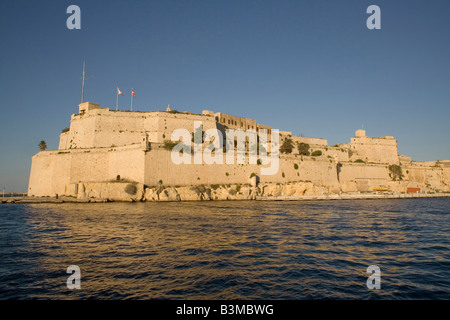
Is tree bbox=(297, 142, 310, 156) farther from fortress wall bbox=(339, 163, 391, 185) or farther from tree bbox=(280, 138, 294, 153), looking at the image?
fortress wall bbox=(339, 163, 391, 185)

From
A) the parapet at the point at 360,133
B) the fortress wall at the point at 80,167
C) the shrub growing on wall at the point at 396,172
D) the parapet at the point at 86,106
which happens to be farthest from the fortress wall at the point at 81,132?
the shrub growing on wall at the point at 396,172

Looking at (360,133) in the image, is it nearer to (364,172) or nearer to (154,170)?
(364,172)

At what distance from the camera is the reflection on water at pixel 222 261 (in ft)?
21.2

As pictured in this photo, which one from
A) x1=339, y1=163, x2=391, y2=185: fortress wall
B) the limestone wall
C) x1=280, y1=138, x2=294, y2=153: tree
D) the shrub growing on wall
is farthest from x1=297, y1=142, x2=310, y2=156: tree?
the limestone wall

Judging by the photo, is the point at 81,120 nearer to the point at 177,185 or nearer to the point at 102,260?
the point at 177,185

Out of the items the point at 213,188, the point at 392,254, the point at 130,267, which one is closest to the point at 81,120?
the point at 213,188

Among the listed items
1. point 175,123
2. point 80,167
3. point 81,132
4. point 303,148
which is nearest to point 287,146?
point 303,148

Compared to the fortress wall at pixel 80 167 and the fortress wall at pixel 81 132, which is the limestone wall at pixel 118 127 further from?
the fortress wall at pixel 80 167

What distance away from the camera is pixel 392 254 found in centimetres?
987

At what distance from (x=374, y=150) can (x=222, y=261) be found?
217 feet

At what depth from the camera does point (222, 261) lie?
8.88 meters

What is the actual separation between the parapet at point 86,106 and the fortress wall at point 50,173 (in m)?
8.60

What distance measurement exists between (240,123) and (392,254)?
48481mm
